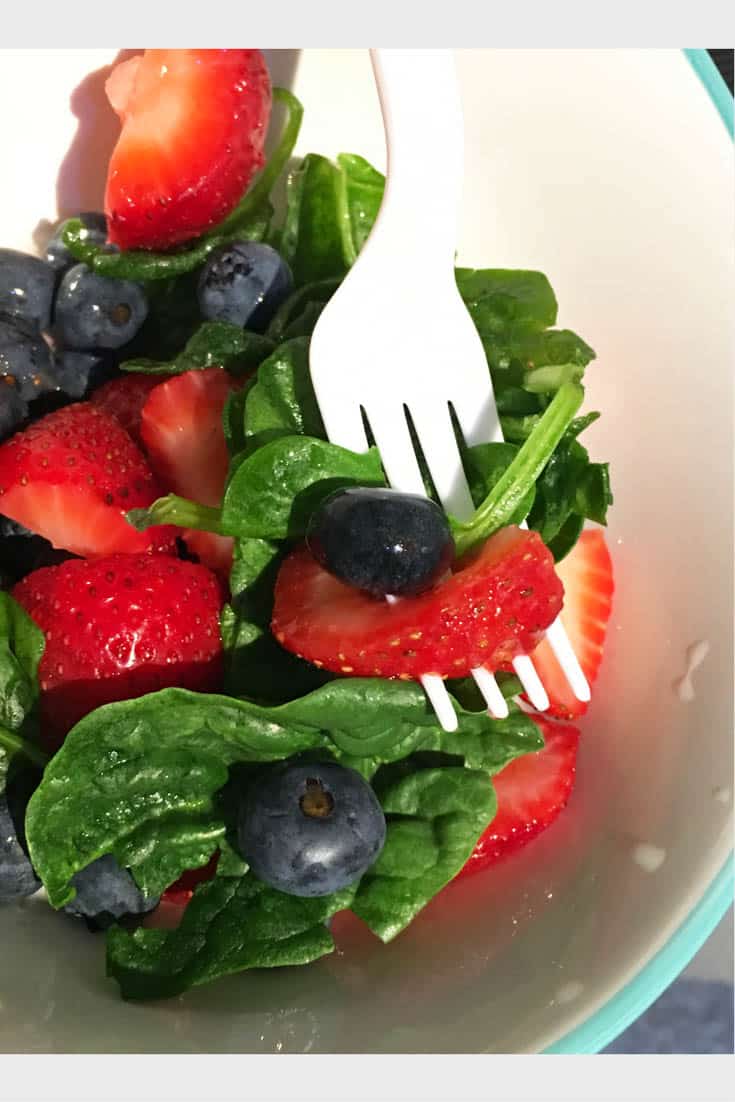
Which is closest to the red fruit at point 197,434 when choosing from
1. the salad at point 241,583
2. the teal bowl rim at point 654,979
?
the salad at point 241,583

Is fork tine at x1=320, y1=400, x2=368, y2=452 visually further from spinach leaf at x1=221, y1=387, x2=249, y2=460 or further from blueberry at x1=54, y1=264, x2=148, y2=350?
blueberry at x1=54, y1=264, x2=148, y2=350

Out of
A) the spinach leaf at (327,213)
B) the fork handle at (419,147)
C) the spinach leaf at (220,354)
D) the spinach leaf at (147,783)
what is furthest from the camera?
the spinach leaf at (327,213)

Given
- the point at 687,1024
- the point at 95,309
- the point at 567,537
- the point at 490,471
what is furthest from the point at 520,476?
the point at 687,1024

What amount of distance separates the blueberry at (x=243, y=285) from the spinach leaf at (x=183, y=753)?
48 cm

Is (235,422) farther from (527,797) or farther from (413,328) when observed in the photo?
(527,797)

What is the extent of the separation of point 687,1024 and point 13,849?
1024mm

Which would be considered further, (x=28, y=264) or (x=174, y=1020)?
(x=28, y=264)

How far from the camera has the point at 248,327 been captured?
1225mm

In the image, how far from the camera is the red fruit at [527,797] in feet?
3.52

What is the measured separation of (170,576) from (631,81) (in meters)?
0.75

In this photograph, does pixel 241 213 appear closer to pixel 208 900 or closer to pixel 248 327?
pixel 248 327

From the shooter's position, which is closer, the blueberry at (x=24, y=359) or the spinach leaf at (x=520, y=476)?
the spinach leaf at (x=520, y=476)

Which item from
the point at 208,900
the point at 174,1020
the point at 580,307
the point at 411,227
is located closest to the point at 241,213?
the point at 411,227

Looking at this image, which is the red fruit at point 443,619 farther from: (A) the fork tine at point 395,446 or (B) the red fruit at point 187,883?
(B) the red fruit at point 187,883
